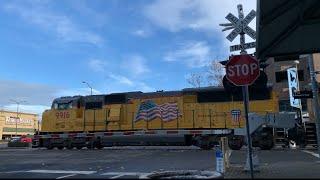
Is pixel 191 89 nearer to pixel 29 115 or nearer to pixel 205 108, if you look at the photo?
pixel 205 108

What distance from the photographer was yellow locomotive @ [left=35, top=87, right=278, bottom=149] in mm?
30516

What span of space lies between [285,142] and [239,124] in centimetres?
321

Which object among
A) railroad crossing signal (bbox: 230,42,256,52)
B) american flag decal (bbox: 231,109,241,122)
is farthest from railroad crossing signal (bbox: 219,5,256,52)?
american flag decal (bbox: 231,109,241,122)

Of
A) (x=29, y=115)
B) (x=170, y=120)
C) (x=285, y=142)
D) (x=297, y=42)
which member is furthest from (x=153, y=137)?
(x=29, y=115)

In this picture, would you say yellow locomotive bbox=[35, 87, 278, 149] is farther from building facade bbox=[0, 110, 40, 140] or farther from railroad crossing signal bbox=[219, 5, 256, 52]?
building facade bbox=[0, 110, 40, 140]

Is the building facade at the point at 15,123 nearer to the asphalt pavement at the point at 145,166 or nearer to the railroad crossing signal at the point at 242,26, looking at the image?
the asphalt pavement at the point at 145,166

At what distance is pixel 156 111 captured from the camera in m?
33.1

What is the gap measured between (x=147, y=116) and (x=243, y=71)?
23398mm

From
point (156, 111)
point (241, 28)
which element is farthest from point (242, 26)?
point (156, 111)

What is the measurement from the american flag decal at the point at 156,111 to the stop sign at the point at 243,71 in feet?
71.9

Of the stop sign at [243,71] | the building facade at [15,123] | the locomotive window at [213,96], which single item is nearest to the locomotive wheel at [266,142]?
the locomotive window at [213,96]

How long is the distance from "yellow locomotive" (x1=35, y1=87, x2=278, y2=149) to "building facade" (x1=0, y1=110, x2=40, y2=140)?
70237mm

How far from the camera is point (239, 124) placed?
98.6 feet

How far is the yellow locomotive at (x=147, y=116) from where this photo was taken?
3052 centimetres
